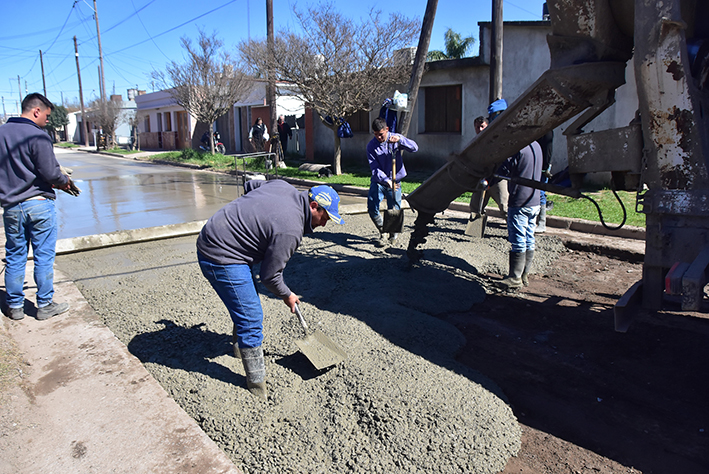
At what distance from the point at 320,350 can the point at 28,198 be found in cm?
283

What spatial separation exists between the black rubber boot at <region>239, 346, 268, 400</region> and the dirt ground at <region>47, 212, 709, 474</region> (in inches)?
3.3

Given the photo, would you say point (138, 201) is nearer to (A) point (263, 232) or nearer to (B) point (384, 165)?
(B) point (384, 165)

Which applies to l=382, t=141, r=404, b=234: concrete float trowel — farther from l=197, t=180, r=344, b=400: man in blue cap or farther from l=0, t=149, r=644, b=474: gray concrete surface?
l=0, t=149, r=644, b=474: gray concrete surface

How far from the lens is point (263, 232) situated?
3070 mm

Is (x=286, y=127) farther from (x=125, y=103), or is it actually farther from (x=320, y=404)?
(x=125, y=103)

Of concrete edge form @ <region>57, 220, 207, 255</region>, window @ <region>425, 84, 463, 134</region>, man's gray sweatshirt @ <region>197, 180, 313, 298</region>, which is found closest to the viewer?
man's gray sweatshirt @ <region>197, 180, 313, 298</region>

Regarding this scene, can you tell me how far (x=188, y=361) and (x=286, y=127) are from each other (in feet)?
A: 64.5

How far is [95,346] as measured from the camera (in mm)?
3938

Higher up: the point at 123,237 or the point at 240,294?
the point at 240,294

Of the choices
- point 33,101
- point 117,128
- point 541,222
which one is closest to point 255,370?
point 33,101

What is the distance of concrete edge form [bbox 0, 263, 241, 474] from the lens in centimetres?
263

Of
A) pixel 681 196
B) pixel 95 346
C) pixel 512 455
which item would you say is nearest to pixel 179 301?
pixel 95 346

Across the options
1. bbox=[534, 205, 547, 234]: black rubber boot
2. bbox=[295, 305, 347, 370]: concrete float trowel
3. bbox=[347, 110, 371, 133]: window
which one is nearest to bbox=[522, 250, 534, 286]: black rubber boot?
bbox=[534, 205, 547, 234]: black rubber boot

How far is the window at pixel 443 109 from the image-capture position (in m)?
15.2
